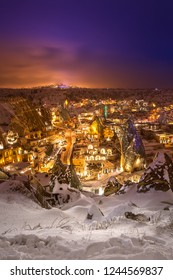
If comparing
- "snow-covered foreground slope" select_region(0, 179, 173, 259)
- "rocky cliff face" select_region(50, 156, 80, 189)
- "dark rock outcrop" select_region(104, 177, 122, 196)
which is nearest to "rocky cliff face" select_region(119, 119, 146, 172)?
"dark rock outcrop" select_region(104, 177, 122, 196)

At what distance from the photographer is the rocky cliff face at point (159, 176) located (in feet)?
32.2

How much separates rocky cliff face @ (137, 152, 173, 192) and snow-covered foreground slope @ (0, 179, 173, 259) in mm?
2626

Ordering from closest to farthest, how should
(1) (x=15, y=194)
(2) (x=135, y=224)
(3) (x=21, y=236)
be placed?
(3) (x=21, y=236) → (2) (x=135, y=224) → (1) (x=15, y=194)

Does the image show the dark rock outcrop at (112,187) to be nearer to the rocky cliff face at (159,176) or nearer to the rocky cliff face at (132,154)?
the rocky cliff face at (159,176)

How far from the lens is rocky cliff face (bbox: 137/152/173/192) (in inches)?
386

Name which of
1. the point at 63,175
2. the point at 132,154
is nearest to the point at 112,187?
the point at 63,175

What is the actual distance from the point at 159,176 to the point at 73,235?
239 inches

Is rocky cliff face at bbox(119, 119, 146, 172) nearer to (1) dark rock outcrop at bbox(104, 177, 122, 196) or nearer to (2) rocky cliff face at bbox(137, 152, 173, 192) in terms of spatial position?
(1) dark rock outcrop at bbox(104, 177, 122, 196)

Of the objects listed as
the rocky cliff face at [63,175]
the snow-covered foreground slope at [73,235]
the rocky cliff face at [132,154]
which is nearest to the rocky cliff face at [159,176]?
the snow-covered foreground slope at [73,235]

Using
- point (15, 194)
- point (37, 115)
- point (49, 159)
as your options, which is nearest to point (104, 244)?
point (15, 194)

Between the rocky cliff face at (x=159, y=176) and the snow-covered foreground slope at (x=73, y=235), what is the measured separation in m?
2.63
